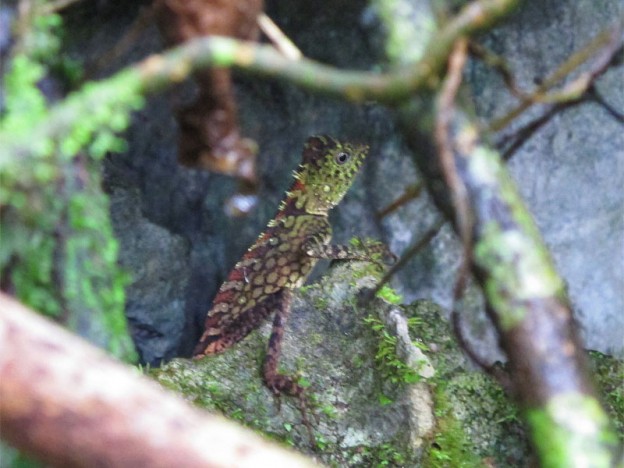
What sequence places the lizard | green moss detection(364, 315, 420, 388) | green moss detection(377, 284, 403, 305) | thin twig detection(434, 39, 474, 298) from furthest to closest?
the lizard → green moss detection(377, 284, 403, 305) → green moss detection(364, 315, 420, 388) → thin twig detection(434, 39, 474, 298)

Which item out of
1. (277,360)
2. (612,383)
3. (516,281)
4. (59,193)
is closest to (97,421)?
(59,193)

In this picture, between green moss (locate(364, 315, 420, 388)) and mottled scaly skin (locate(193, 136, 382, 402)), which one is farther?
mottled scaly skin (locate(193, 136, 382, 402))

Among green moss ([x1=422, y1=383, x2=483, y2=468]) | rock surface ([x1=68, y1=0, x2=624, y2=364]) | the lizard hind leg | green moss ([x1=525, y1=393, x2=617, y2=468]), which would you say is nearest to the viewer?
green moss ([x1=525, y1=393, x2=617, y2=468])

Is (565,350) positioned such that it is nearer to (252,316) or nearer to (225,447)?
(225,447)

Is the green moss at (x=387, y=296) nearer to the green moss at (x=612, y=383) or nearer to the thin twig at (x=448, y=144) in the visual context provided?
the green moss at (x=612, y=383)

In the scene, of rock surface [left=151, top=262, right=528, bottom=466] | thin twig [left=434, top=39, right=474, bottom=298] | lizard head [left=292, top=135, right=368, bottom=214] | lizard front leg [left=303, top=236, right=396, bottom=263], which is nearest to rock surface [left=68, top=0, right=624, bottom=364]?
lizard head [left=292, top=135, right=368, bottom=214]

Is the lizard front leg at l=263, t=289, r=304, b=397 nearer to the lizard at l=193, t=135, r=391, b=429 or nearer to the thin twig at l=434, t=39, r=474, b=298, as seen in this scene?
the lizard at l=193, t=135, r=391, b=429

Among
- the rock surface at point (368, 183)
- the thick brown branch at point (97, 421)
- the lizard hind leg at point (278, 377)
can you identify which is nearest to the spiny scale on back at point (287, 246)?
the lizard hind leg at point (278, 377)

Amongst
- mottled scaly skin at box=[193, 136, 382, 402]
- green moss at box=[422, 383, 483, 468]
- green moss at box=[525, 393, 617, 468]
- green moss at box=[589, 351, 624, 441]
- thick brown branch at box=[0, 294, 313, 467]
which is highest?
mottled scaly skin at box=[193, 136, 382, 402]

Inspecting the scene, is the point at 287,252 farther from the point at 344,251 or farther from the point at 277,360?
the point at 277,360
